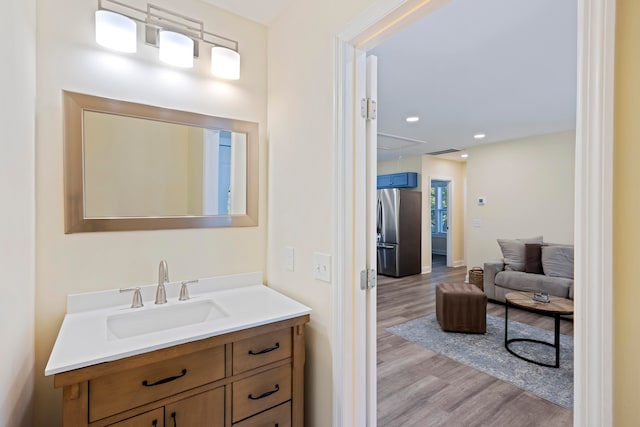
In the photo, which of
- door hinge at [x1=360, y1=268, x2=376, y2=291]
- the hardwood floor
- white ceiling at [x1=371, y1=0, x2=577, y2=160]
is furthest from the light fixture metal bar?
the hardwood floor

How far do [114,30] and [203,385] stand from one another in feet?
5.37

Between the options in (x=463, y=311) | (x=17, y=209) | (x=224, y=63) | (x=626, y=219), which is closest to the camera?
(x=626, y=219)

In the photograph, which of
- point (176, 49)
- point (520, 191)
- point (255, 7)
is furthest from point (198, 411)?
point (520, 191)

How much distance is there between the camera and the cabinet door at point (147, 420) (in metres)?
1.08

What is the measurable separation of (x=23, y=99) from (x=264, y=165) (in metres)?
1.13

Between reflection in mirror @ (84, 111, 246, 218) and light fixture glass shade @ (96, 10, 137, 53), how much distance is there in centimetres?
33

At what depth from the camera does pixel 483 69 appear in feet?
8.36

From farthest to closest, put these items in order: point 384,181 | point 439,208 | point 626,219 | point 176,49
Answer: point 439,208, point 384,181, point 176,49, point 626,219

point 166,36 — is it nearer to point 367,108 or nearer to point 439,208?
point 367,108

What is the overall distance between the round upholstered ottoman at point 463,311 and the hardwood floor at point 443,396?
1.98 feet

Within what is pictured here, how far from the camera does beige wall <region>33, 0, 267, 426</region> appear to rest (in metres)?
1.36

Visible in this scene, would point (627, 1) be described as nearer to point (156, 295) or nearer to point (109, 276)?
point (156, 295)

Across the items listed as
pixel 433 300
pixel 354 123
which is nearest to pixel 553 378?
pixel 433 300

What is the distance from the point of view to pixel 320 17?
150 cm
